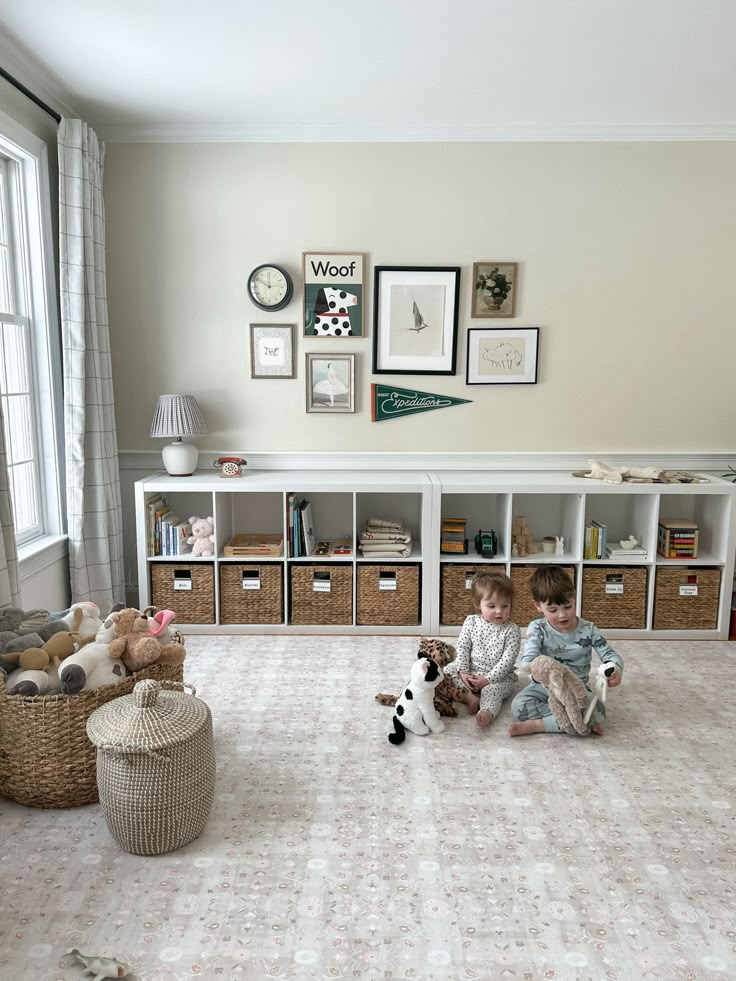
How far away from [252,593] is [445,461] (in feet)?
4.06

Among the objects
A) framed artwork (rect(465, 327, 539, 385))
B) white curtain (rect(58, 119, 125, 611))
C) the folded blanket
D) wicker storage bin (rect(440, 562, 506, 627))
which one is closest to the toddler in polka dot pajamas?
wicker storage bin (rect(440, 562, 506, 627))

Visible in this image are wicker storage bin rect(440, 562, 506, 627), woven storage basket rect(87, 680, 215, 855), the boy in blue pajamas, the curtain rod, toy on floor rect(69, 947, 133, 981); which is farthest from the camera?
wicker storage bin rect(440, 562, 506, 627)

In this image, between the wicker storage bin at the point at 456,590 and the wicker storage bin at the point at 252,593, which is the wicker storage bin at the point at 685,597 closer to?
the wicker storage bin at the point at 456,590

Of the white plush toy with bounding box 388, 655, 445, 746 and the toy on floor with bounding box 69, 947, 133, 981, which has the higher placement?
the white plush toy with bounding box 388, 655, 445, 746

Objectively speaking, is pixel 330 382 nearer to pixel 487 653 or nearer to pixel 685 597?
pixel 487 653

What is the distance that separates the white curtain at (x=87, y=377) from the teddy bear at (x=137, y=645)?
122 centimetres

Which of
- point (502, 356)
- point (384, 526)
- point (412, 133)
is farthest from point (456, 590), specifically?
point (412, 133)

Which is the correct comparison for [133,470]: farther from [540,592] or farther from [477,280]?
[540,592]

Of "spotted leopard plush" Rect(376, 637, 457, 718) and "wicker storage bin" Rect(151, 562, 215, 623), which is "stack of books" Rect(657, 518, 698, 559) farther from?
"wicker storage bin" Rect(151, 562, 215, 623)

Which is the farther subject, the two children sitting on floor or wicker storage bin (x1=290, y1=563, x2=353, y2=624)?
wicker storage bin (x1=290, y1=563, x2=353, y2=624)

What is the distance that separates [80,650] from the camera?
7.36ft

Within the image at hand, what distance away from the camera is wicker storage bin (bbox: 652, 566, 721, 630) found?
360cm

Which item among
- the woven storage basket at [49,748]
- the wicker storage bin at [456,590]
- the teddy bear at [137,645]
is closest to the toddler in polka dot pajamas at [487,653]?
the wicker storage bin at [456,590]

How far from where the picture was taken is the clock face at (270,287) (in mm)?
3793
